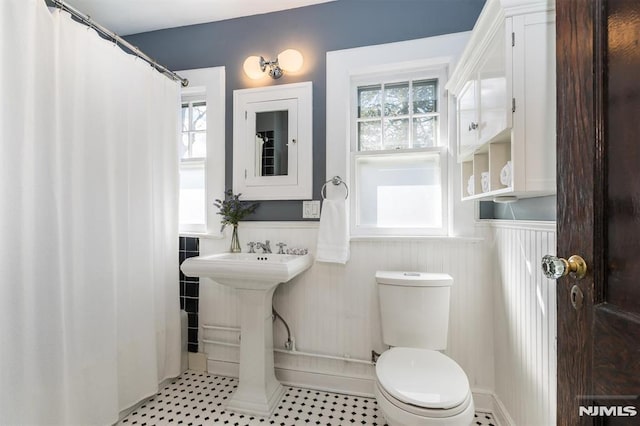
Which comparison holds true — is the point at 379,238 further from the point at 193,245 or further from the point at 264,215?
the point at 193,245

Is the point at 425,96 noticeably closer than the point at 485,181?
No

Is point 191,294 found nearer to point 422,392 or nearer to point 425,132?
point 422,392

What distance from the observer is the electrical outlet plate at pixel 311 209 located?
6.13 feet

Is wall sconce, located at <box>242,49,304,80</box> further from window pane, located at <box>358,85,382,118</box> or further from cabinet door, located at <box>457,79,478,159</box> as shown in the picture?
cabinet door, located at <box>457,79,478,159</box>

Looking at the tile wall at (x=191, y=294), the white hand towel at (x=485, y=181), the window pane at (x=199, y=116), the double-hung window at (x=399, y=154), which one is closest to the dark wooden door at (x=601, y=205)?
the white hand towel at (x=485, y=181)

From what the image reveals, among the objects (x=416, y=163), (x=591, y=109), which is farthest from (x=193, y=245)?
(x=591, y=109)

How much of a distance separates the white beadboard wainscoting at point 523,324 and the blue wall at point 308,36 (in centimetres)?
112

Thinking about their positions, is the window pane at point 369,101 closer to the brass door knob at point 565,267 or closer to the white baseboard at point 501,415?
the brass door knob at point 565,267

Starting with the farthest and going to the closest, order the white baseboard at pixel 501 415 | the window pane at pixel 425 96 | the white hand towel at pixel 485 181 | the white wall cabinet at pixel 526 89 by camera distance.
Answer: the window pane at pixel 425 96 → the white baseboard at pixel 501 415 → the white hand towel at pixel 485 181 → the white wall cabinet at pixel 526 89

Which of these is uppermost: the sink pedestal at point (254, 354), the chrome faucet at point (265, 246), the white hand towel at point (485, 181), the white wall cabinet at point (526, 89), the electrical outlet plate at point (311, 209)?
the white wall cabinet at point (526, 89)

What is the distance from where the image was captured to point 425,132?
1836 mm

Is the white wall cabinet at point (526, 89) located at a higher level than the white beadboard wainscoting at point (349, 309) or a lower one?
higher

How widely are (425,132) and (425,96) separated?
239 millimetres

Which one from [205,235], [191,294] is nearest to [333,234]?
[205,235]
